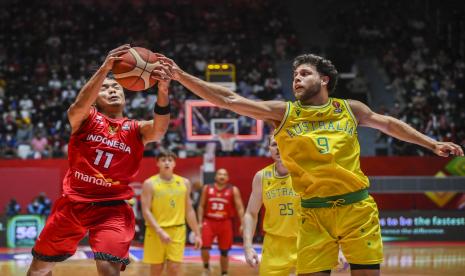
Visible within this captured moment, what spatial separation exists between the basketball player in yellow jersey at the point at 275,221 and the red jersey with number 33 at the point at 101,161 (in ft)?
5.06

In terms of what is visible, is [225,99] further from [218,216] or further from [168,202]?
[218,216]

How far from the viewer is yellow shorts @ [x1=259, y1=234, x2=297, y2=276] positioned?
6.12 meters

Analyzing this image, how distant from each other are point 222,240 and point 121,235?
668 centimetres

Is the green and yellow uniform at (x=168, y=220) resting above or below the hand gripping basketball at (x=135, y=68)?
below

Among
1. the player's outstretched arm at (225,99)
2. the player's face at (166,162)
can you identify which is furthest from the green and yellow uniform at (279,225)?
Result: the player's face at (166,162)

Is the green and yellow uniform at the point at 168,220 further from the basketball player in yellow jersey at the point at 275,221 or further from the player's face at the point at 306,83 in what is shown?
the player's face at the point at 306,83

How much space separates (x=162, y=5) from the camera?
85.5 feet

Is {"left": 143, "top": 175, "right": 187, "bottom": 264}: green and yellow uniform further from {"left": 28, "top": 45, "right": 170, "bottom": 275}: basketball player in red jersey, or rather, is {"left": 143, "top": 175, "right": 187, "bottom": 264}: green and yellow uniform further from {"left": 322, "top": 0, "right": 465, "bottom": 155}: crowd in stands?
{"left": 322, "top": 0, "right": 465, "bottom": 155}: crowd in stands

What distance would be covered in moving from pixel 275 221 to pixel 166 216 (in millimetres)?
3071

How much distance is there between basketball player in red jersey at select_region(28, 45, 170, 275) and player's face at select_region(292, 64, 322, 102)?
1.05 m

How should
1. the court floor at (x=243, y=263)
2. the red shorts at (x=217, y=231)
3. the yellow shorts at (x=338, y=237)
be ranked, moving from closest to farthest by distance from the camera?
the yellow shorts at (x=338, y=237) < the court floor at (x=243, y=263) < the red shorts at (x=217, y=231)

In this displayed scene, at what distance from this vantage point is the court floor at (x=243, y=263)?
10.9 metres

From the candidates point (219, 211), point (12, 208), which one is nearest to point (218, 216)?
point (219, 211)

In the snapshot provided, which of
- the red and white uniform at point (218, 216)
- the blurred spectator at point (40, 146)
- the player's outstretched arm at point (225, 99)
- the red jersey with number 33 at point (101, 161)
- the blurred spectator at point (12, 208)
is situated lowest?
the blurred spectator at point (12, 208)
